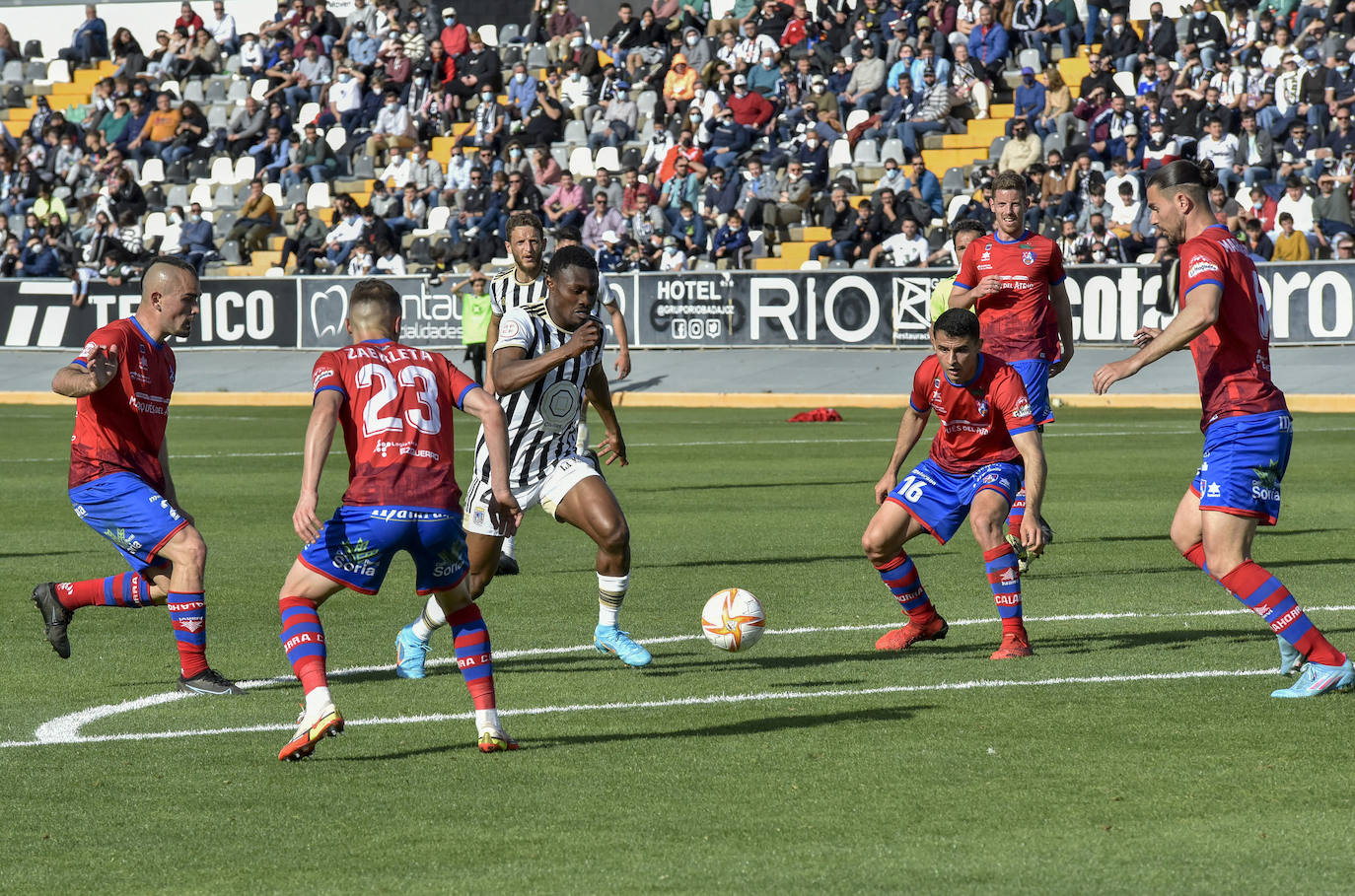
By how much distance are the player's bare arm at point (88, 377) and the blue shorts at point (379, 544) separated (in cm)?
177

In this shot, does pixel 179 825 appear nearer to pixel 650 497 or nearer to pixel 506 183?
pixel 650 497

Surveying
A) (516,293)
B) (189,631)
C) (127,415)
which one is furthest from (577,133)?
(189,631)

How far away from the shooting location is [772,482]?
17500 millimetres

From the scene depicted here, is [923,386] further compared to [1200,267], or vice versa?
[923,386]

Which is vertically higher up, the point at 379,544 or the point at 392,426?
the point at 392,426

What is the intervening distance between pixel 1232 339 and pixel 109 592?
5.09 metres

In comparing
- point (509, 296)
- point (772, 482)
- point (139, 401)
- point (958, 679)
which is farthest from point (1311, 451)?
point (139, 401)

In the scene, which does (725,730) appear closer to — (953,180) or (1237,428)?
(1237,428)

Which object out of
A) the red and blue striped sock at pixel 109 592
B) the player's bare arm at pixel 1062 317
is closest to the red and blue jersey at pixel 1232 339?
the player's bare arm at pixel 1062 317

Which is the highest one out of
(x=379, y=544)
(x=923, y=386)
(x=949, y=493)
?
(x=923, y=386)

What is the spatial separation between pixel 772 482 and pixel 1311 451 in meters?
6.10

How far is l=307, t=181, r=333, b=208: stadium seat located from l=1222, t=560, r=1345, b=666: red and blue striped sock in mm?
32515

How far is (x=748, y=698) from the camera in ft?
25.0

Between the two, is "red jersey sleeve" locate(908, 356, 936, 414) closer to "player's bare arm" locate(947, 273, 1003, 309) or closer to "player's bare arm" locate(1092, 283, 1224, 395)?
"player's bare arm" locate(1092, 283, 1224, 395)
